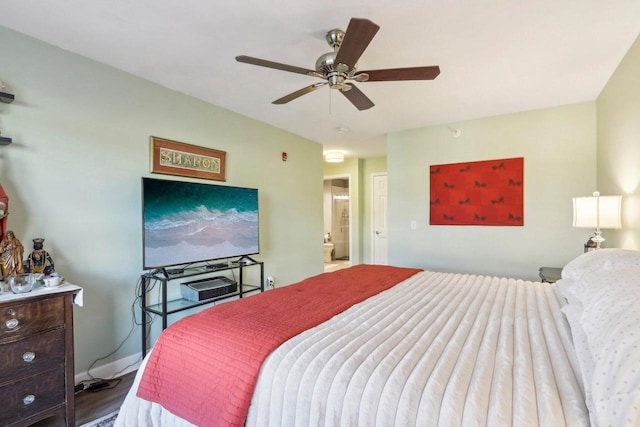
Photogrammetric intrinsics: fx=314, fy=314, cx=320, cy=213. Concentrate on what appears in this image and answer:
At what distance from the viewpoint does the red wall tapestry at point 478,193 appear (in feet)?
11.3

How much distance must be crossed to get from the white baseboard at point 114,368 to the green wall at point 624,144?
3741 mm

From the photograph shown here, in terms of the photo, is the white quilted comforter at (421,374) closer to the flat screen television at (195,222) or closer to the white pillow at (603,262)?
the white pillow at (603,262)

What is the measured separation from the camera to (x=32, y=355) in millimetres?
1631

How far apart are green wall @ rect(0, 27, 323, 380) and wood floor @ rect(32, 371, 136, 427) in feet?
0.75

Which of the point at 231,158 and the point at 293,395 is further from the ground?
the point at 231,158

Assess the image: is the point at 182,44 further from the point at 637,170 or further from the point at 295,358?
the point at 637,170

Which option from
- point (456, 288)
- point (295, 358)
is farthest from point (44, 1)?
point (456, 288)

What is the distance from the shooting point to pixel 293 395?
102 cm

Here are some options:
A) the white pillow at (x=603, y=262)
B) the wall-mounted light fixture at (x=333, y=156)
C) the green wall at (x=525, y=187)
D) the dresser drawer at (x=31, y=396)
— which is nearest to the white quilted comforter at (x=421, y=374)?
the white pillow at (x=603, y=262)

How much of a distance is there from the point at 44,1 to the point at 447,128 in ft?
12.2

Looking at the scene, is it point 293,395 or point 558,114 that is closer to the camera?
point 293,395

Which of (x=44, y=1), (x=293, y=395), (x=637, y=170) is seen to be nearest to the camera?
(x=293, y=395)

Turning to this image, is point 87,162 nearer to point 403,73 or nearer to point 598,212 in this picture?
point 403,73

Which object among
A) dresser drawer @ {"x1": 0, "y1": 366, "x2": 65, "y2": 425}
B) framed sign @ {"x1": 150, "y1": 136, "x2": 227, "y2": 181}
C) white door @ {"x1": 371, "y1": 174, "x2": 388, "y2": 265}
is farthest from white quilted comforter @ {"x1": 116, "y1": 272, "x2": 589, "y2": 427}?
white door @ {"x1": 371, "y1": 174, "x2": 388, "y2": 265}
